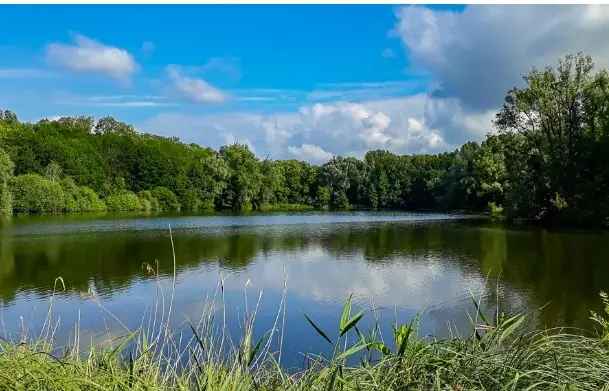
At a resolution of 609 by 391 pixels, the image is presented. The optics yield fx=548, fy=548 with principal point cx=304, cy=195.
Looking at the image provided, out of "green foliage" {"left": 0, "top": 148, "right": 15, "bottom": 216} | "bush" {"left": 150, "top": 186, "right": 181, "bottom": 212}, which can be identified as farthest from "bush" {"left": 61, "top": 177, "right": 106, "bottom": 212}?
"bush" {"left": 150, "top": 186, "right": 181, "bottom": 212}

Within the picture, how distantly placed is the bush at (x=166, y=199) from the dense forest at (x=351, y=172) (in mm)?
146

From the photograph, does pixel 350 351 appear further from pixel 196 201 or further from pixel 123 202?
pixel 196 201

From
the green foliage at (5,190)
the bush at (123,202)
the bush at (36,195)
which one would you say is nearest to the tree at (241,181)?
the bush at (123,202)

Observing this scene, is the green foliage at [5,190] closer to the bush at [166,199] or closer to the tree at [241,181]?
the bush at [166,199]

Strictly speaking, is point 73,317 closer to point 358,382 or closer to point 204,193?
point 358,382

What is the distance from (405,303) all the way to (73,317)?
7453 millimetres

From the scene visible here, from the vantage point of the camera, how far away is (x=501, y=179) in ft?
184

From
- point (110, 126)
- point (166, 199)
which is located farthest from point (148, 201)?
point (110, 126)

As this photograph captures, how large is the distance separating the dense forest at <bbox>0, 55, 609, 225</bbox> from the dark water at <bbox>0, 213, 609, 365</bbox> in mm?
7603

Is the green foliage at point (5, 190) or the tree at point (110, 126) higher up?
the tree at point (110, 126)

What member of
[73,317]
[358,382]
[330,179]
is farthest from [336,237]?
[330,179]

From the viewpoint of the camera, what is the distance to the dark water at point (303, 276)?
37.2ft

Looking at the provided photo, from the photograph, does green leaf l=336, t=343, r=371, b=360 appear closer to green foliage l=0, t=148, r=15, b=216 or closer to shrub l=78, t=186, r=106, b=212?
green foliage l=0, t=148, r=15, b=216

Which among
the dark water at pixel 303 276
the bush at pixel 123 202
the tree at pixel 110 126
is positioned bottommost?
the dark water at pixel 303 276
